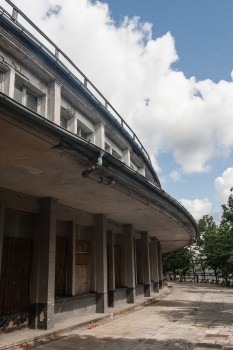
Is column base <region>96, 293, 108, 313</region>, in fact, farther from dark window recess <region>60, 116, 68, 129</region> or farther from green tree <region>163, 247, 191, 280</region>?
green tree <region>163, 247, 191, 280</region>

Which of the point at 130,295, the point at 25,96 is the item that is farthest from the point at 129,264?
the point at 25,96

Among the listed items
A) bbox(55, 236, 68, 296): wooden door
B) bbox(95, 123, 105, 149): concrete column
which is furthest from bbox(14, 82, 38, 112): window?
bbox(55, 236, 68, 296): wooden door

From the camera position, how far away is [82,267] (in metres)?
14.0

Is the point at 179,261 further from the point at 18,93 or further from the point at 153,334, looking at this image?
the point at 18,93

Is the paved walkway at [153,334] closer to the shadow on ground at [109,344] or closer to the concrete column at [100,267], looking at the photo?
the shadow on ground at [109,344]

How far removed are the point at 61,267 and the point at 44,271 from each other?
2.09 meters

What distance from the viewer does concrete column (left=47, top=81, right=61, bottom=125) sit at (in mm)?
12789

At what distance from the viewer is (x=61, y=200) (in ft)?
38.8

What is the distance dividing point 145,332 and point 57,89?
9.21 meters

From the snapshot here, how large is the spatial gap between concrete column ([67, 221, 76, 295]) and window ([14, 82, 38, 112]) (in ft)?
15.8

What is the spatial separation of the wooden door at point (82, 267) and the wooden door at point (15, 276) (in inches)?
121

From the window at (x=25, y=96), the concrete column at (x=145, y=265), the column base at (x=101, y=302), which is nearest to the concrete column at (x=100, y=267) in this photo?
the column base at (x=101, y=302)

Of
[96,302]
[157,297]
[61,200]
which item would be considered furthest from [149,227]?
[61,200]

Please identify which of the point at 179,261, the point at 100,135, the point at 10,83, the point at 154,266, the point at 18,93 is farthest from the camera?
the point at 179,261
